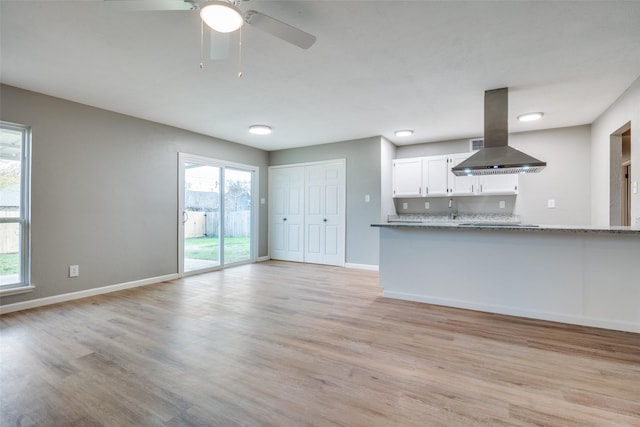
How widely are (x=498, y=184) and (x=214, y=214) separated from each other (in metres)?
5.03

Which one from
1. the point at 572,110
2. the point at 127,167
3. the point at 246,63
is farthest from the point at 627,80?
the point at 127,167

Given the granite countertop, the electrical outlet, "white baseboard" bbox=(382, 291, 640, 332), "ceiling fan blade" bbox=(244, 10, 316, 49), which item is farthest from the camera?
the electrical outlet

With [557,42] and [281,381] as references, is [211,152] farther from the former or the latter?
[557,42]

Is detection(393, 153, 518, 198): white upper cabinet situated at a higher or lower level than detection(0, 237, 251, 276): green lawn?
higher

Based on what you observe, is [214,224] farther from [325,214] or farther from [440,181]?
[440,181]

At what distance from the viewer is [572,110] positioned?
4031mm

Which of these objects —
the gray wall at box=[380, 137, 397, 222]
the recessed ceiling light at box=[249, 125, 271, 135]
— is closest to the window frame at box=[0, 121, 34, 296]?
the recessed ceiling light at box=[249, 125, 271, 135]

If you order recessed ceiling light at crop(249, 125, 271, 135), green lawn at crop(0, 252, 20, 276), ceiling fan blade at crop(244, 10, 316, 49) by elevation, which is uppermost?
recessed ceiling light at crop(249, 125, 271, 135)

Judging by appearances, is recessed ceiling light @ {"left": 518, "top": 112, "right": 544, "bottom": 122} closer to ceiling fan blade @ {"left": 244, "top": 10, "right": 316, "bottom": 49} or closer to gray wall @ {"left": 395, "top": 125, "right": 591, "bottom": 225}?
gray wall @ {"left": 395, "top": 125, "right": 591, "bottom": 225}

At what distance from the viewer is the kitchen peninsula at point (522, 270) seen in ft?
9.09

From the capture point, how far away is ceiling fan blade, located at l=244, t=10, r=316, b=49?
1.78 meters

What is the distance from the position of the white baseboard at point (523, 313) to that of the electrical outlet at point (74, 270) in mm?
3866

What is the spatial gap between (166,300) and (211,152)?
2.83m

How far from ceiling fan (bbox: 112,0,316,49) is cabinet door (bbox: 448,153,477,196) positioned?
14.0 ft
